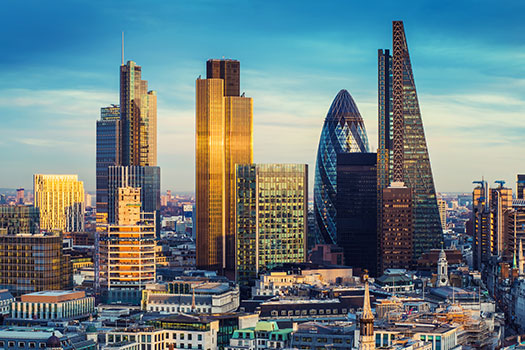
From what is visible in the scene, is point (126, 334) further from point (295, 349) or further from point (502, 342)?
point (502, 342)

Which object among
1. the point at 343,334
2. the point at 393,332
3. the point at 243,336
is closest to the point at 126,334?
the point at 243,336

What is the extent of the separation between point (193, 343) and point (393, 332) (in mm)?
35947

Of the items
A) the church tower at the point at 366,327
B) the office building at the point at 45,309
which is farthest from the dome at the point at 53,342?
the church tower at the point at 366,327

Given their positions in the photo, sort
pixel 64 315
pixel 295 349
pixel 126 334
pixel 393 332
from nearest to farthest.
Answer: pixel 393 332 < pixel 295 349 < pixel 126 334 < pixel 64 315

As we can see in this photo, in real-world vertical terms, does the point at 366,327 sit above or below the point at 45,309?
above

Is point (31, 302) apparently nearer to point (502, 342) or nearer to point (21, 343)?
point (21, 343)

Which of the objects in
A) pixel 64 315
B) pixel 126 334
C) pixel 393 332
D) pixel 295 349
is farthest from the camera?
pixel 64 315

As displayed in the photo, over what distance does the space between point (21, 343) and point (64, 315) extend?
1231 inches

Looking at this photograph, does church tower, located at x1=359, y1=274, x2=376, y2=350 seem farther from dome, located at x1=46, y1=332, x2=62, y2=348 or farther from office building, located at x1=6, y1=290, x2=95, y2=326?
office building, located at x1=6, y1=290, x2=95, y2=326

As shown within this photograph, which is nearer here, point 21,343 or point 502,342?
point 21,343

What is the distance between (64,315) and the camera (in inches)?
7677

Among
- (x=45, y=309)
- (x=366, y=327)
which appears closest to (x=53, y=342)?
(x=366, y=327)

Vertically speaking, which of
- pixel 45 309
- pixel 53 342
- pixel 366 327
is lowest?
pixel 53 342

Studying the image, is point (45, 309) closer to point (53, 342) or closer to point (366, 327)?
point (53, 342)
